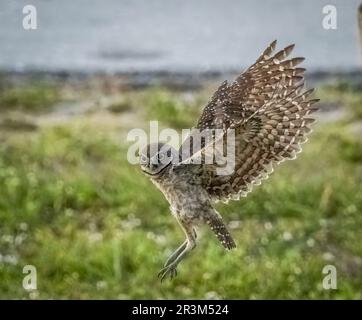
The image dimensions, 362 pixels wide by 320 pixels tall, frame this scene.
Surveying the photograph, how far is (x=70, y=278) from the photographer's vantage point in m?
4.16

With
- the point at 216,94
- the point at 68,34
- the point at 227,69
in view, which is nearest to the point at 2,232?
the point at 68,34

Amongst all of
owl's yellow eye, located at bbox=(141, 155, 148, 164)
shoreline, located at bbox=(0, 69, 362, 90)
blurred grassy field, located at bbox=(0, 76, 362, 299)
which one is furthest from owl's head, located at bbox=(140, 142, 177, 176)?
shoreline, located at bbox=(0, 69, 362, 90)

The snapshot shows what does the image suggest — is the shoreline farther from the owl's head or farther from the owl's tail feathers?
the owl's head

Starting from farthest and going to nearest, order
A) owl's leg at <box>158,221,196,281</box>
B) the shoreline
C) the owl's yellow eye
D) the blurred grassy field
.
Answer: the shoreline
the blurred grassy field
owl's leg at <box>158,221,196,281</box>
the owl's yellow eye

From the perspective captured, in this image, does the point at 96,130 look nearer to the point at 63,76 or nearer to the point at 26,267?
the point at 63,76

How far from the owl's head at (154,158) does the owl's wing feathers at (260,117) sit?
17 cm

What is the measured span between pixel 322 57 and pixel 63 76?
41.1 inches

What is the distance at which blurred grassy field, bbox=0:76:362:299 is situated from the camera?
13.6 feet

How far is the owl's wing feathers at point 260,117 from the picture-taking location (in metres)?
2.39

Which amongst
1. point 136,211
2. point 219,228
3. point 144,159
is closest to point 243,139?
point 219,228

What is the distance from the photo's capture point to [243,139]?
8.16 feet

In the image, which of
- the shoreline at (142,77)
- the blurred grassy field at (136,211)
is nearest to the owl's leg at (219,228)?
the blurred grassy field at (136,211)
